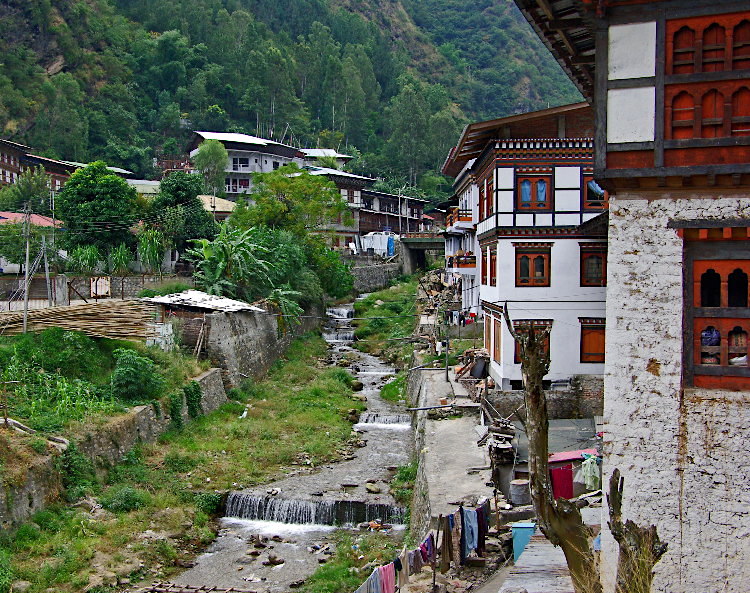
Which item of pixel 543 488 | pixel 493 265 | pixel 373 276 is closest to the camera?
pixel 543 488

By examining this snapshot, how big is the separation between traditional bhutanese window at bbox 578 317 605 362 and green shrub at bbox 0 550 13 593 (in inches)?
675

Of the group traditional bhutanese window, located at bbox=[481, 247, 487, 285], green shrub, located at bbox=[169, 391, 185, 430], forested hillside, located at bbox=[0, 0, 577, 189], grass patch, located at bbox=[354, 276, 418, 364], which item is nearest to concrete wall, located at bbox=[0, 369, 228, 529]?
green shrub, located at bbox=[169, 391, 185, 430]

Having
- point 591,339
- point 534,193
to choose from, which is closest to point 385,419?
point 591,339

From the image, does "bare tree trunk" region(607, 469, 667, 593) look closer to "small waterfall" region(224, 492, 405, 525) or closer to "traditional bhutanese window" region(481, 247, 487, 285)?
"small waterfall" region(224, 492, 405, 525)

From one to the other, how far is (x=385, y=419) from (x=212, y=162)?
1465 inches

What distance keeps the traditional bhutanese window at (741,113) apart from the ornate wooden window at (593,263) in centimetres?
1512

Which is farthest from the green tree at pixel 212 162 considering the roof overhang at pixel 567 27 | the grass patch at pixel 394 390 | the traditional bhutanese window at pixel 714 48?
the traditional bhutanese window at pixel 714 48

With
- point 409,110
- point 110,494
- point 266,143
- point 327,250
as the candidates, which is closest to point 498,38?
point 409,110

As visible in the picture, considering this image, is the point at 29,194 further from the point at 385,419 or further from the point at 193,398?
the point at 385,419

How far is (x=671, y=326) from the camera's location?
10.1 metres

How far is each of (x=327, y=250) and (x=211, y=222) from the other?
25.0 feet

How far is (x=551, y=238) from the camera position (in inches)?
981

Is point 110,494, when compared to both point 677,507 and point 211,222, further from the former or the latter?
point 211,222

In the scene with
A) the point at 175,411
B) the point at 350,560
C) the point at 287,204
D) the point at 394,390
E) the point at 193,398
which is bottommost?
the point at 350,560
